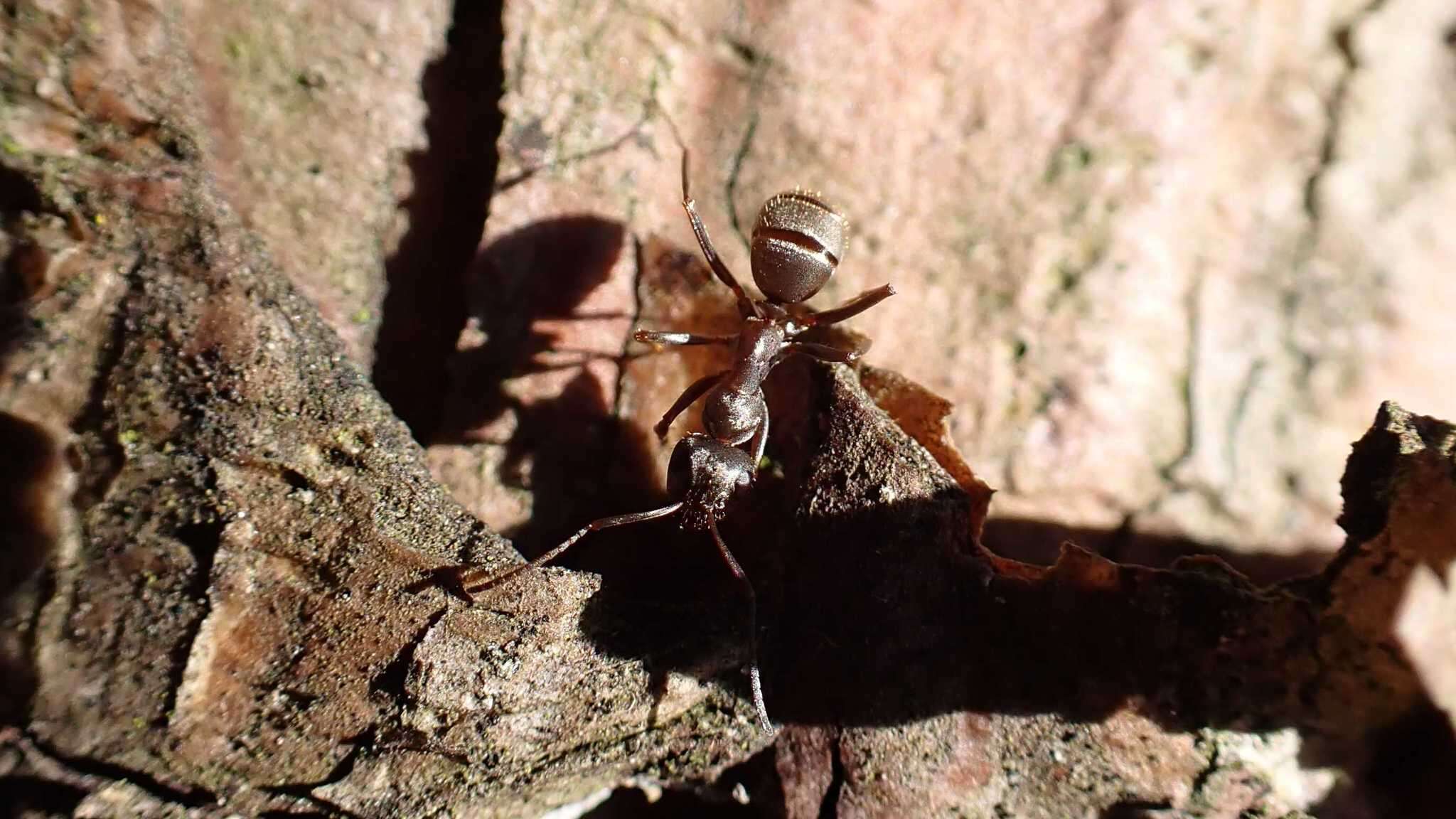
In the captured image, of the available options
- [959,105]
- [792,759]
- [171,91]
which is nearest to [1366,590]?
[792,759]

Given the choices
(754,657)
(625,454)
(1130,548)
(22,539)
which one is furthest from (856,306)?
(22,539)

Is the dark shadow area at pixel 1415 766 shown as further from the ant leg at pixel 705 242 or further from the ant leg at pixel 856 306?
the ant leg at pixel 705 242

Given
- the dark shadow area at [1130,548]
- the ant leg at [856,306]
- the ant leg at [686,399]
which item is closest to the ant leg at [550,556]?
the ant leg at [686,399]

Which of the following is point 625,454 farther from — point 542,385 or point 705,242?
point 705,242

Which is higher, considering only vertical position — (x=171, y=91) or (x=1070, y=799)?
(x=171, y=91)

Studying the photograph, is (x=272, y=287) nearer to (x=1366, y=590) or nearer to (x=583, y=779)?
(x=583, y=779)

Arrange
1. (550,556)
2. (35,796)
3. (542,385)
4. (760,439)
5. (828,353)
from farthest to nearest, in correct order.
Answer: (760,439), (542,385), (828,353), (550,556), (35,796)

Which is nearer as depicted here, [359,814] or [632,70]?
[359,814]
